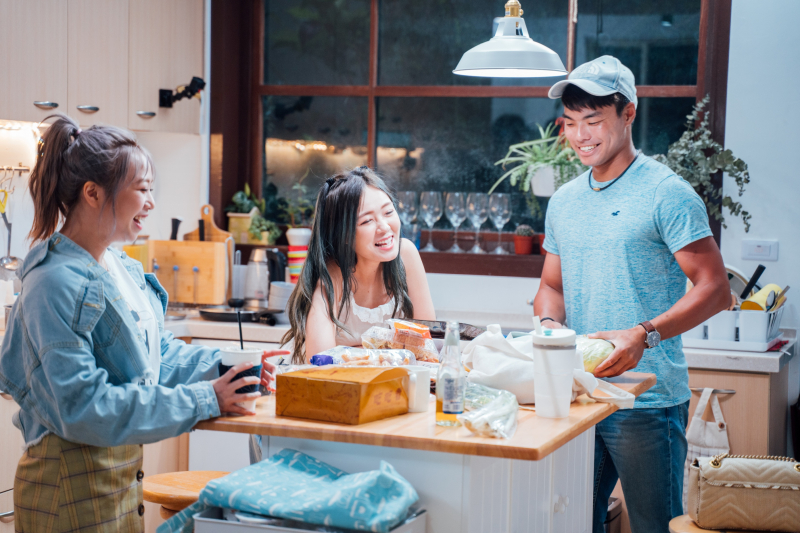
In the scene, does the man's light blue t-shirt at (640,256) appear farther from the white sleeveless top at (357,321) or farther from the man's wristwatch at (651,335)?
the white sleeveless top at (357,321)

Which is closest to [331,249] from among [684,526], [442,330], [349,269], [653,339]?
[349,269]

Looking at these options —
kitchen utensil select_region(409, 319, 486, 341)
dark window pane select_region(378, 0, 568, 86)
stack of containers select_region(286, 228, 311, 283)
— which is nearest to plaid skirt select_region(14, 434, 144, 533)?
kitchen utensil select_region(409, 319, 486, 341)

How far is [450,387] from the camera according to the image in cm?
148

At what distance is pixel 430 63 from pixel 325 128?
1.97 ft

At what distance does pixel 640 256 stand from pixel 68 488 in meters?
1.38

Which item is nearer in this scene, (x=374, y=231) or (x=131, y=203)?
(x=131, y=203)

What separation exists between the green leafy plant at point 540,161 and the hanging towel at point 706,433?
1049 mm

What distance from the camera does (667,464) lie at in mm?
2045

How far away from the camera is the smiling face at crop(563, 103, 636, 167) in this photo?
213 centimetres

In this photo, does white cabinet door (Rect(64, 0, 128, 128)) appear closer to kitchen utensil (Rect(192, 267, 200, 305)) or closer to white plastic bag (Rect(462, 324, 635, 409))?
kitchen utensil (Rect(192, 267, 200, 305))

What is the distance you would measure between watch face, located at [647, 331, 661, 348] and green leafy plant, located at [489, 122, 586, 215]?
5.10ft

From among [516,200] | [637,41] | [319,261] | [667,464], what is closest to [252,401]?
[319,261]

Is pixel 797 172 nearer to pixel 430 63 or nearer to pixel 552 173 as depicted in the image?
pixel 552 173

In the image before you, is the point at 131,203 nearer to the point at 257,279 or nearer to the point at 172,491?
the point at 172,491
